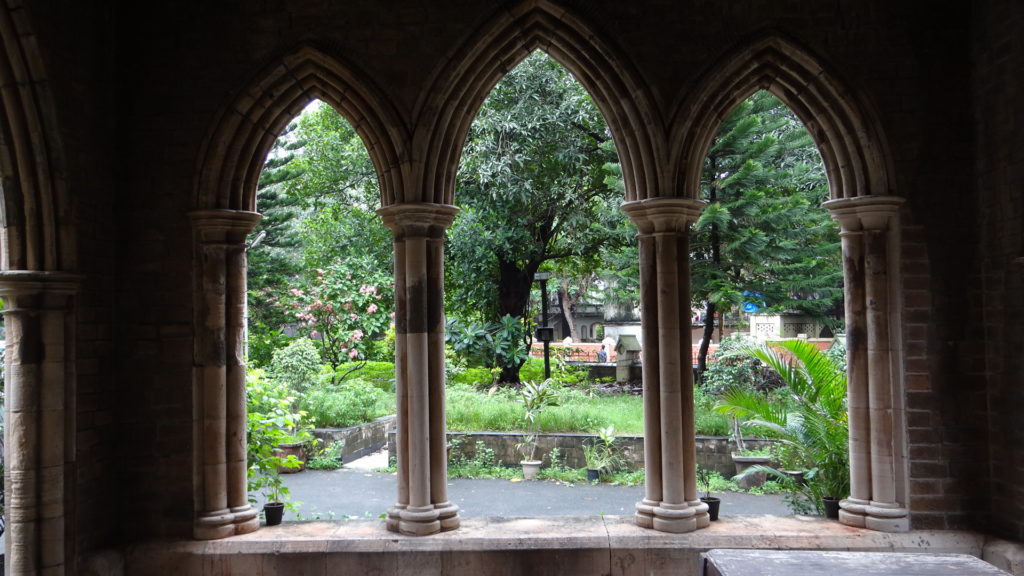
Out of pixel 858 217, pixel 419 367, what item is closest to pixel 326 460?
pixel 419 367

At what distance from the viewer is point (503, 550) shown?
367 cm

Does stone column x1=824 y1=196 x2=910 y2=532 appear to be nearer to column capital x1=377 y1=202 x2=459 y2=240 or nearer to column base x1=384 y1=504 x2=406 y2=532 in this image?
column capital x1=377 y1=202 x2=459 y2=240

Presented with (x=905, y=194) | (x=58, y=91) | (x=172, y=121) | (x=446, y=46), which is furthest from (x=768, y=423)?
(x=58, y=91)

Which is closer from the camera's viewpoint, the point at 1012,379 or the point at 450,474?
the point at 1012,379

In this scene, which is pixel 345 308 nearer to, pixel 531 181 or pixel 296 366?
pixel 296 366

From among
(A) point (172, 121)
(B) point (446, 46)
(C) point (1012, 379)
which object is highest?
(B) point (446, 46)

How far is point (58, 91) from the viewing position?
346 cm

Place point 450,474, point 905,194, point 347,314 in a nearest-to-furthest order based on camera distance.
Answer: point 905,194
point 450,474
point 347,314

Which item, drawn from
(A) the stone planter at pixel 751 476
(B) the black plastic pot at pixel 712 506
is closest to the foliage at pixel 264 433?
(B) the black plastic pot at pixel 712 506

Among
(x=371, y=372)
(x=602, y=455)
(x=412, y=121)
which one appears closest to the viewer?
(x=412, y=121)

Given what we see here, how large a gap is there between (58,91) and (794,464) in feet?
18.0

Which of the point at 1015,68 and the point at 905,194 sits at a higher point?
the point at 1015,68

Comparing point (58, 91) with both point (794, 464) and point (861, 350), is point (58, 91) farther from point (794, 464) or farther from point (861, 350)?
point (794, 464)

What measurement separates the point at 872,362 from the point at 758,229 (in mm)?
4907
